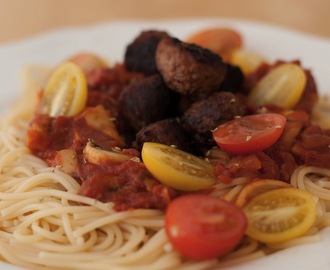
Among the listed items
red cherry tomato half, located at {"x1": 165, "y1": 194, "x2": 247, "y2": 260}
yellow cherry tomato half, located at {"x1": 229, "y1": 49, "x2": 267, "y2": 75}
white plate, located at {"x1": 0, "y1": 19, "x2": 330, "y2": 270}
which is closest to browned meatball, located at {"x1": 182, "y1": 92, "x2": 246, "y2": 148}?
red cherry tomato half, located at {"x1": 165, "y1": 194, "x2": 247, "y2": 260}

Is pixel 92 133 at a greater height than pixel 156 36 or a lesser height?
lesser

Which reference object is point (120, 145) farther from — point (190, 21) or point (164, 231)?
point (190, 21)

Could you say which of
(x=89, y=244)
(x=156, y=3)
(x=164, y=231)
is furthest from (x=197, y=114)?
(x=156, y=3)

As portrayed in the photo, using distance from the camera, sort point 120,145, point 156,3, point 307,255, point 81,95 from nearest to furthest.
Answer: point 307,255 < point 120,145 < point 81,95 < point 156,3

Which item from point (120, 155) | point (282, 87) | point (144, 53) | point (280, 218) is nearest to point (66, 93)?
point (144, 53)

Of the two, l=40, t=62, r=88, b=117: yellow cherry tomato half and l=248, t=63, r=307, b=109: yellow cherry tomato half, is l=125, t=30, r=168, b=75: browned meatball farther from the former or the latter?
l=248, t=63, r=307, b=109: yellow cherry tomato half

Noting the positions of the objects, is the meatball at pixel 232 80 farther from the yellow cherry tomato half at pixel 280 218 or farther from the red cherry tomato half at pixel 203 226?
the red cherry tomato half at pixel 203 226

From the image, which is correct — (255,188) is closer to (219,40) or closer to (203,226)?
(203,226)
